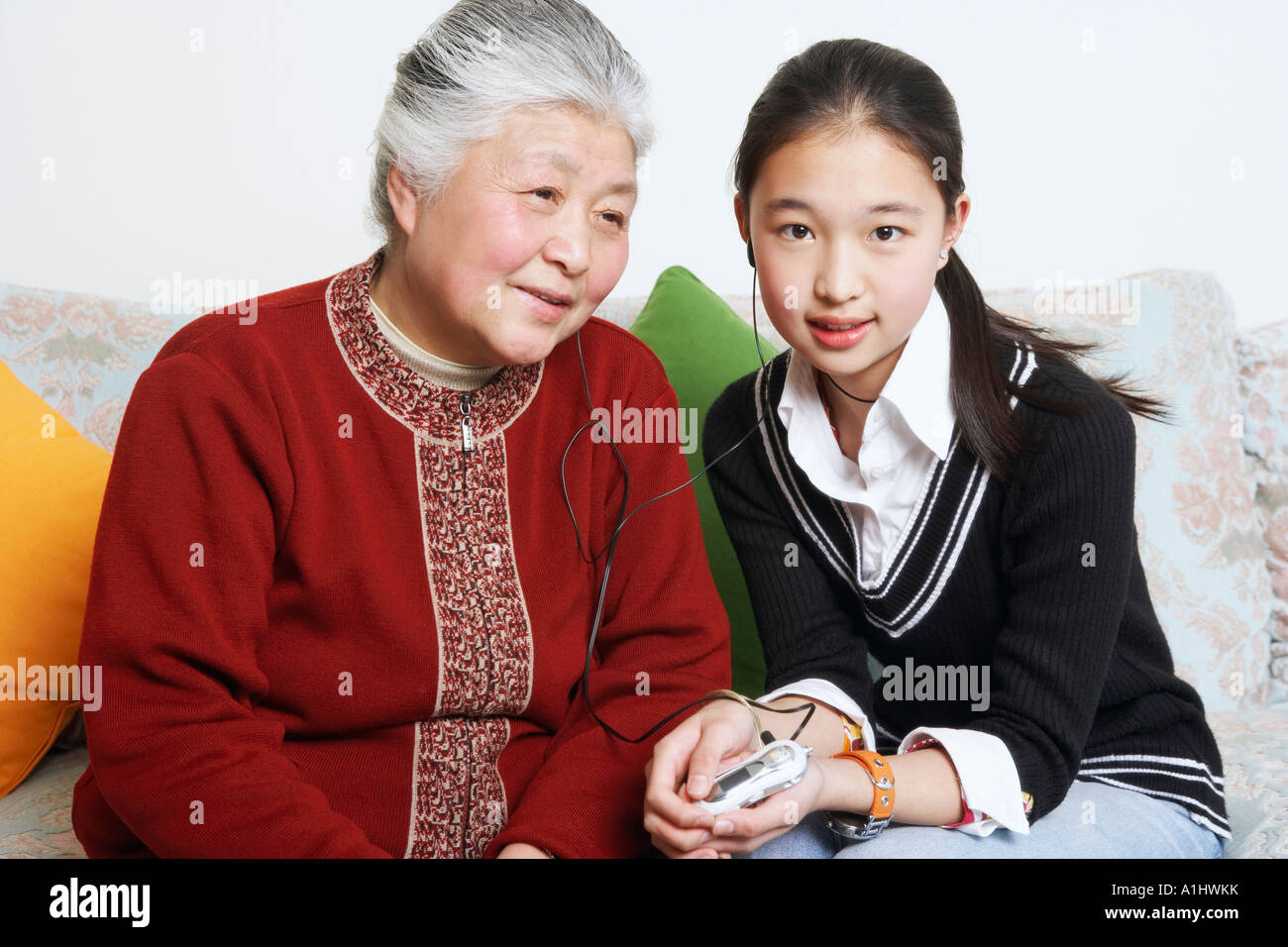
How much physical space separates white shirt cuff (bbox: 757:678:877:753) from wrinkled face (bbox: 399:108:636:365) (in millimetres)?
489

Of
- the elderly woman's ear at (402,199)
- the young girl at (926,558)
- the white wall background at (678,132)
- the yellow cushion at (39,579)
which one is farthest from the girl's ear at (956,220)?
the yellow cushion at (39,579)

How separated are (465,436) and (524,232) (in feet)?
0.83

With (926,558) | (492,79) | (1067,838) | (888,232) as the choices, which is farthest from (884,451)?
(492,79)

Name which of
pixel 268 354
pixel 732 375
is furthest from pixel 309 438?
pixel 732 375

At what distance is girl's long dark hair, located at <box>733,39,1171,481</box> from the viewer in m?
1.29

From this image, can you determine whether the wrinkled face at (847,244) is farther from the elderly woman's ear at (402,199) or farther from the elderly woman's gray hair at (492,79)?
the elderly woman's ear at (402,199)

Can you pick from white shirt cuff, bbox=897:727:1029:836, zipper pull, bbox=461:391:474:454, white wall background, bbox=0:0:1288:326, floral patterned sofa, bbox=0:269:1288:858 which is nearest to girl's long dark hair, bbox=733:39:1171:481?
white shirt cuff, bbox=897:727:1029:836

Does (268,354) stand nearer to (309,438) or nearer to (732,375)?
(309,438)

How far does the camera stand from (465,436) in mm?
1345

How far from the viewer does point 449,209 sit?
125cm

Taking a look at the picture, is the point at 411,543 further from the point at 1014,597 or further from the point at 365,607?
the point at 1014,597

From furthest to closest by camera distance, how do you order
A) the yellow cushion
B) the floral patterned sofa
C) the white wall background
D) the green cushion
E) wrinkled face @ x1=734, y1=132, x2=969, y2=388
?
the white wall background
the floral patterned sofa
the green cushion
the yellow cushion
wrinkled face @ x1=734, y1=132, x2=969, y2=388

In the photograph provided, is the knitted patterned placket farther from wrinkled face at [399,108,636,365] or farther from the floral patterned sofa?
the floral patterned sofa
